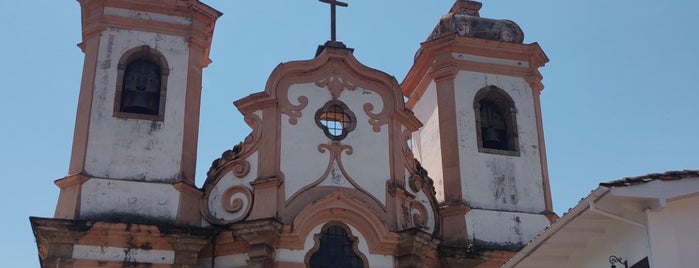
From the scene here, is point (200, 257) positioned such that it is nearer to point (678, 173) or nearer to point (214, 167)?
point (214, 167)

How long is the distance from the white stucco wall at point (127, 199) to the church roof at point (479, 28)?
7.39m

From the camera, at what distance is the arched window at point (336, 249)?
17.5 m

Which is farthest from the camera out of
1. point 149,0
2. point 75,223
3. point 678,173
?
point 149,0

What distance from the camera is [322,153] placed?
60.4 feet

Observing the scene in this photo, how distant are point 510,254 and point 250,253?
17.5 feet

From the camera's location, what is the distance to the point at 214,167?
1878 centimetres

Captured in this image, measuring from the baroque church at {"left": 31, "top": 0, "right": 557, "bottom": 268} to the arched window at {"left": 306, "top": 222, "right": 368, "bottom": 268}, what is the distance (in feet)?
0.09

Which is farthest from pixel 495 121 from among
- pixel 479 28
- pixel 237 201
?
pixel 237 201

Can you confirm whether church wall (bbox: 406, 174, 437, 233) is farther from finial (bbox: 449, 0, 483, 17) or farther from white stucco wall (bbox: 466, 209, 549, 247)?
finial (bbox: 449, 0, 483, 17)

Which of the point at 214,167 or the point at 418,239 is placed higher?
the point at 214,167

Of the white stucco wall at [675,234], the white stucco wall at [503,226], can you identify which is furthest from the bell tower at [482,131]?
the white stucco wall at [675,234]

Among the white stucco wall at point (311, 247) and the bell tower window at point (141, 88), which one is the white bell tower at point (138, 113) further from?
the white stucco wall at point (311, 247)

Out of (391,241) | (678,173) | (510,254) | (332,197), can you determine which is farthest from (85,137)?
(678,173)

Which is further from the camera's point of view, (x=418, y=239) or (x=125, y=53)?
(x=125, y=53)
